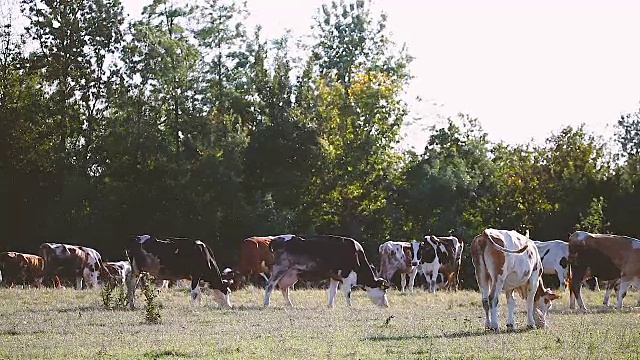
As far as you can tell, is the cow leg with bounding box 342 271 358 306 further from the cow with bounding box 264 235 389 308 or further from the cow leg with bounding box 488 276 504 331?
the cow leg with bounding box 488 276 504 331

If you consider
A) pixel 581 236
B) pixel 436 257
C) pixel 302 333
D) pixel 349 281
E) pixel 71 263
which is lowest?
pixel 302 333

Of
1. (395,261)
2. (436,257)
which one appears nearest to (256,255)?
(395,261)

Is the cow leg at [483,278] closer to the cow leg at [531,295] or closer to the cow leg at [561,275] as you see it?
the cow leg at [531,295]

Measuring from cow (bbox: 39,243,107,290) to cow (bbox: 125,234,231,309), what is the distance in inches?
524

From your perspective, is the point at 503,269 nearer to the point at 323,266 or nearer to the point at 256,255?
the point at 323,266

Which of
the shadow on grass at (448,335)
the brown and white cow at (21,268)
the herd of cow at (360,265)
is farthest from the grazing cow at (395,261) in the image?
the shadow on grass at (448,335)

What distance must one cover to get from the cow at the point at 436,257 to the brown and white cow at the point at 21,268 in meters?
14.3

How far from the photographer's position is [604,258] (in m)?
25.2

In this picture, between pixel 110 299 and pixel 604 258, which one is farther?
pixel 604 258

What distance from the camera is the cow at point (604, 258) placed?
992 inches

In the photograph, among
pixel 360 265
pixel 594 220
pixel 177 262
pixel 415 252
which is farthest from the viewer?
pixel 594 220

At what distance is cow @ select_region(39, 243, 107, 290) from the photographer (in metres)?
38.0

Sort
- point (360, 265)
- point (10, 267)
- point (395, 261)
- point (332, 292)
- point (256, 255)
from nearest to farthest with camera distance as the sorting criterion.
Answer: point (332, 292) < point (360, 265) < point (256, 255) < point (395, 261) < point (10, 267)

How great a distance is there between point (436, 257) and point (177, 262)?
15211mm
